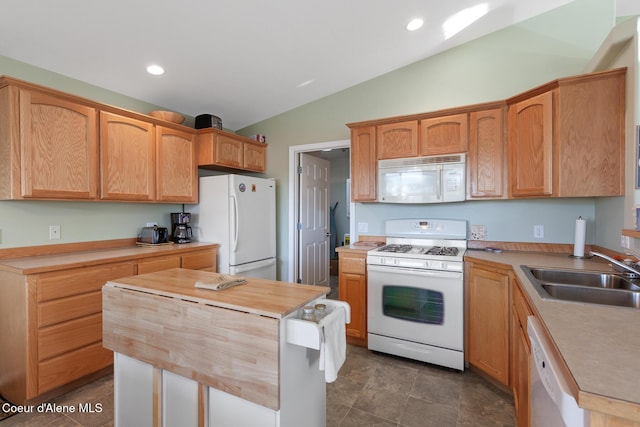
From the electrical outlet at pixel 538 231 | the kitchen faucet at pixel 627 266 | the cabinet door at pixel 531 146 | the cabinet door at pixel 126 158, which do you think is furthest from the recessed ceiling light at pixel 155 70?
the electrical outlet at pixel 538 231

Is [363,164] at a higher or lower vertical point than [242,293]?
higher

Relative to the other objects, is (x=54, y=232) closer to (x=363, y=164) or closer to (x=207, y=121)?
(x=207, y=121)

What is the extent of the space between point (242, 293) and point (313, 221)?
290 cm

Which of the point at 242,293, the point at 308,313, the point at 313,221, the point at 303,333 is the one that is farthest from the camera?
the point at 313,221

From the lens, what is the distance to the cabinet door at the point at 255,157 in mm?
3799

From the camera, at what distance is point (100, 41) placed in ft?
7.25

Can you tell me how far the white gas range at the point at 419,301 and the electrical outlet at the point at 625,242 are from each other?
0.95 metres

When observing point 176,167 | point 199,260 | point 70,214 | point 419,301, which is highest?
point 176,167

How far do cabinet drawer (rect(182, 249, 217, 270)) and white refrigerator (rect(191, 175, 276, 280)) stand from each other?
9 centimetres

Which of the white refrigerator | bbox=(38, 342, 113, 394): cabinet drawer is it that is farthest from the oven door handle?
bbox=(38, 342, 113, 394): cabinet drawer

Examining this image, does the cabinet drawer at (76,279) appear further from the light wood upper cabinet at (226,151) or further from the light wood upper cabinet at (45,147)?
the light wood upper cabinet at (226,151)

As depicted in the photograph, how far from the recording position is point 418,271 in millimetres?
2473

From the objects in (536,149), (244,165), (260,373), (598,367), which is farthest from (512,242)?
(244,165)

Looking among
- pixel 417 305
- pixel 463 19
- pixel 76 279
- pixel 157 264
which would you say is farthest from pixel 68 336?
pixel 463 19
